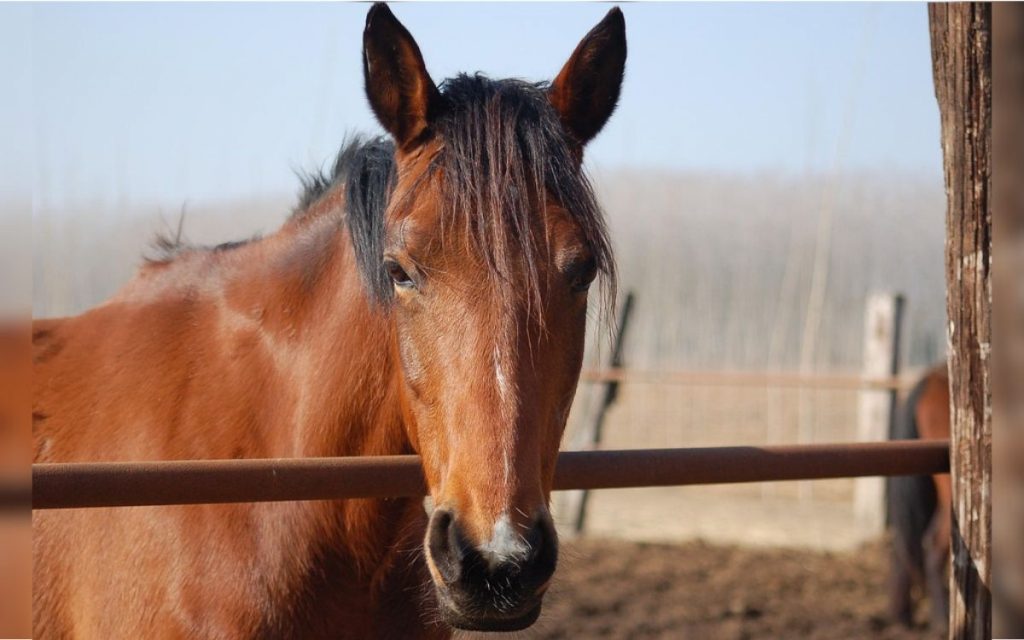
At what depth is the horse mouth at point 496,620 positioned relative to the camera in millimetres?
1704

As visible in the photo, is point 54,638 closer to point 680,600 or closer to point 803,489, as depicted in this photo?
point 680,600

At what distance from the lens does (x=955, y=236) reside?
2.24 m

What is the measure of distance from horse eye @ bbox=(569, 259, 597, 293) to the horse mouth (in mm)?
689

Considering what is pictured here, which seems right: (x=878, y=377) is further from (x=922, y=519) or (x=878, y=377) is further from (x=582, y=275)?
(x=582, y=275)

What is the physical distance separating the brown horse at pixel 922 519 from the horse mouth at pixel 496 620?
225 inches

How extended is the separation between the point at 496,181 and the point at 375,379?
61 centimetres

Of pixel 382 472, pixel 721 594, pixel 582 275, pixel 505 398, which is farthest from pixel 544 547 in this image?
pixel 721 594

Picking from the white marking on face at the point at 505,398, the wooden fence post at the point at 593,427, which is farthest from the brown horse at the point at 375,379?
the wooden fence post at the point at 593,427

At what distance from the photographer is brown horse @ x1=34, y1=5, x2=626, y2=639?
5.88 ft

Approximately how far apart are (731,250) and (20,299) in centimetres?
2783

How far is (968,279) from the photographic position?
221 cm

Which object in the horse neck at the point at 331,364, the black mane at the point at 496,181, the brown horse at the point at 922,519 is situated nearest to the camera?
the black mane at the point at 496,181

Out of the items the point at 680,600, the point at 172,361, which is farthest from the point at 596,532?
the point at 172,361

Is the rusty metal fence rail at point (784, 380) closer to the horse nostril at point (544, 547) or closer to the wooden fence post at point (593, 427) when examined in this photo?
the wooden fence post at point (593, 427)
